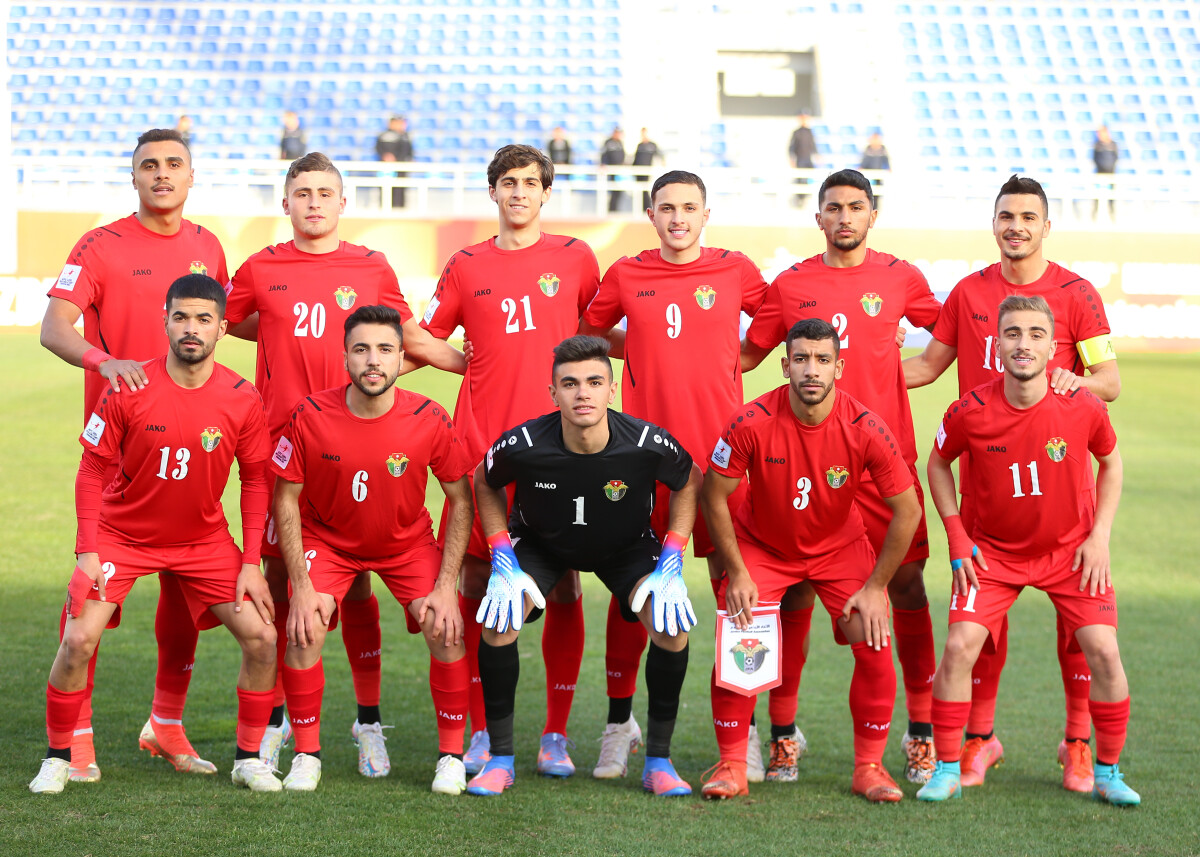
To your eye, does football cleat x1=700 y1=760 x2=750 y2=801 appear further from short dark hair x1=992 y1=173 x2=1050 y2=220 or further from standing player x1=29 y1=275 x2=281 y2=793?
short dark hair x1=992 y1=173 x2=1050 y2=220

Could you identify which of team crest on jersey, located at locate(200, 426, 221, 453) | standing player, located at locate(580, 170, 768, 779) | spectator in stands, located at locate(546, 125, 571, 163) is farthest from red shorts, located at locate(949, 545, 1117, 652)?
spectator in stands, located at locate(546, 125, 571, 163)

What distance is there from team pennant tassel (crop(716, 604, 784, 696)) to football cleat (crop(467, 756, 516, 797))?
0.78 metres

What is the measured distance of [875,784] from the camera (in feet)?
14.1

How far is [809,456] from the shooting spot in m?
4.33

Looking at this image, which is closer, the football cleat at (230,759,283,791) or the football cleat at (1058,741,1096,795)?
the football cleat at (230,759,283,791)

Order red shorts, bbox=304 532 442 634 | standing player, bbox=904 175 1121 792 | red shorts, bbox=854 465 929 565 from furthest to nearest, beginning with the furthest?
red shorts, bbox=854 465 929 565
standing player, bbox=904 175 1121 792
red shorts, bbox=304 532 442 634

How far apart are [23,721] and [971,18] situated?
28291mm

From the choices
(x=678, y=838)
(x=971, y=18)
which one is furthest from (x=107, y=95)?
(x=678, y=838)

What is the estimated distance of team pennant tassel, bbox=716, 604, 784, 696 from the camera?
4.36m

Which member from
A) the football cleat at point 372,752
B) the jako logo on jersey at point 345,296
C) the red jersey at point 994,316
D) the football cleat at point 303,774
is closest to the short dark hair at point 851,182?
the red jersey at point 994,316

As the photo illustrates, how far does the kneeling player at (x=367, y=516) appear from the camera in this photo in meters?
4.25

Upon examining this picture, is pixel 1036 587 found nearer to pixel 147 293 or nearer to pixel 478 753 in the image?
pixel 478 753

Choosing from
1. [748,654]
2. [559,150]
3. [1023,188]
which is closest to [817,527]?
[748,654]

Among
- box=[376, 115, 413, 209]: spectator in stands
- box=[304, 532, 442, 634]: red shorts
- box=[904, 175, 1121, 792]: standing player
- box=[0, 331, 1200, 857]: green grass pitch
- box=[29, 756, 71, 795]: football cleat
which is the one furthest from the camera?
box=[376, 115, 413, 209]: spectator in stands
